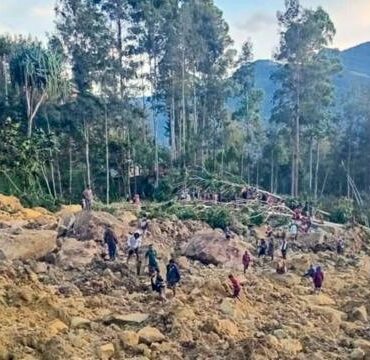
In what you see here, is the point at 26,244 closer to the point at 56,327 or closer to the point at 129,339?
the point at 56,327

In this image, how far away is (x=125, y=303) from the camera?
14.9 metres

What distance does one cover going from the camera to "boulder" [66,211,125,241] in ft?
66.3

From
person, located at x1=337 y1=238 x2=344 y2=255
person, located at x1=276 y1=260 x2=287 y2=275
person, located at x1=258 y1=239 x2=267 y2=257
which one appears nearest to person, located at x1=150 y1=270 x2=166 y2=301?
person, located at x1=276 y1=260 x2=287 y2=275

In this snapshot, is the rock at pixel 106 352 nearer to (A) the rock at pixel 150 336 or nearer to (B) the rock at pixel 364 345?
(A) the rock at pixel 150 336

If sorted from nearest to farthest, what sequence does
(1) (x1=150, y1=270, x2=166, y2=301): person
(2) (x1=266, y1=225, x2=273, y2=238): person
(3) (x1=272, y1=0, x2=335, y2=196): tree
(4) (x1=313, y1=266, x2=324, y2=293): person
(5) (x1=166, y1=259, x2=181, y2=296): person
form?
(1) (x1=150, y1=270, x2=166, y2=301): person
(5) (x1=166, y1=259, x2=181, y2=296): person
(4) (x1=313, y1=266, x2=324, y2=293): person
(2) (x1=266, y1=225, x2=273, y2=238): person
(3) (x1=272, y1=0, x2=335, y2=196): tree

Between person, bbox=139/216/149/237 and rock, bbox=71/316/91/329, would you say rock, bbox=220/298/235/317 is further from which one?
person, bbox=139/216/149/237

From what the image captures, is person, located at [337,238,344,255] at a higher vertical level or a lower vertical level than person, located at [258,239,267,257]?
lower

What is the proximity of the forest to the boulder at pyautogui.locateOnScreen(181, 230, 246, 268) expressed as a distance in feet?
30.4

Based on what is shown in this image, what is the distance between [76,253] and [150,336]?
6064 millimetres

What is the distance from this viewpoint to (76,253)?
59.5ft

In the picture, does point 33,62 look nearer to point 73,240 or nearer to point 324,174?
point 73,240

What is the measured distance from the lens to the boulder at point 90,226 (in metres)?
20.2

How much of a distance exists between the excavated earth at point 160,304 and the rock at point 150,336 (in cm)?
2

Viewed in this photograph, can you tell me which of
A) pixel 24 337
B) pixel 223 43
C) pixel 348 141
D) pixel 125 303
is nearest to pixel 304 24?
pixel 223 43
